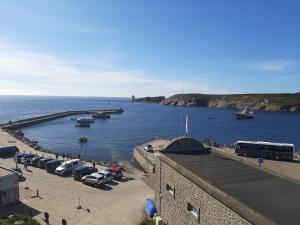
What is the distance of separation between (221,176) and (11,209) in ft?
61.8

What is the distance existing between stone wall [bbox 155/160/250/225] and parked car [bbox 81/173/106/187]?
10100mm

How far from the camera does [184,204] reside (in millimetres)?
21406

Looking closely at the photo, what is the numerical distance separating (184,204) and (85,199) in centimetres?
1306

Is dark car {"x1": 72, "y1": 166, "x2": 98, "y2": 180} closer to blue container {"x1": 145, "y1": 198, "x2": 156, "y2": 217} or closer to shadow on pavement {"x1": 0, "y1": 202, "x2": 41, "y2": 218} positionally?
shadow on pavement {"x1": 0, "y1": 202, "x2": 41, "y2": 218}

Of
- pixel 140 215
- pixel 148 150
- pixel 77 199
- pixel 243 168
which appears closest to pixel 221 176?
pixel 243 168

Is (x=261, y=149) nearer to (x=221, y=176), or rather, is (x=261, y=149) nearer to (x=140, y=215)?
(x=140, y=215)

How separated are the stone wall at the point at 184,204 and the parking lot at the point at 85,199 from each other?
3150 mm

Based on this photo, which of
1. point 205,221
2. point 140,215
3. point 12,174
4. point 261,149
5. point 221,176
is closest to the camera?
point 205,221

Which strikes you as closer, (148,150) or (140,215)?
(140,215)

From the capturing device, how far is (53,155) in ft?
186

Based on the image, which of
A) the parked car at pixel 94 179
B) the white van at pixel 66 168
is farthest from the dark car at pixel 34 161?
the parked car at pixel 94 179

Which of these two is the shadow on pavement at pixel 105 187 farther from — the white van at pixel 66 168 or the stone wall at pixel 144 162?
the stone wall at pixel 144 162

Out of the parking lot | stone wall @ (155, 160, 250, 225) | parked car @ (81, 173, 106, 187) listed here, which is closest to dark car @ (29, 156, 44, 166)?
the parking lot

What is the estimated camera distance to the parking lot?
26.9 metres
